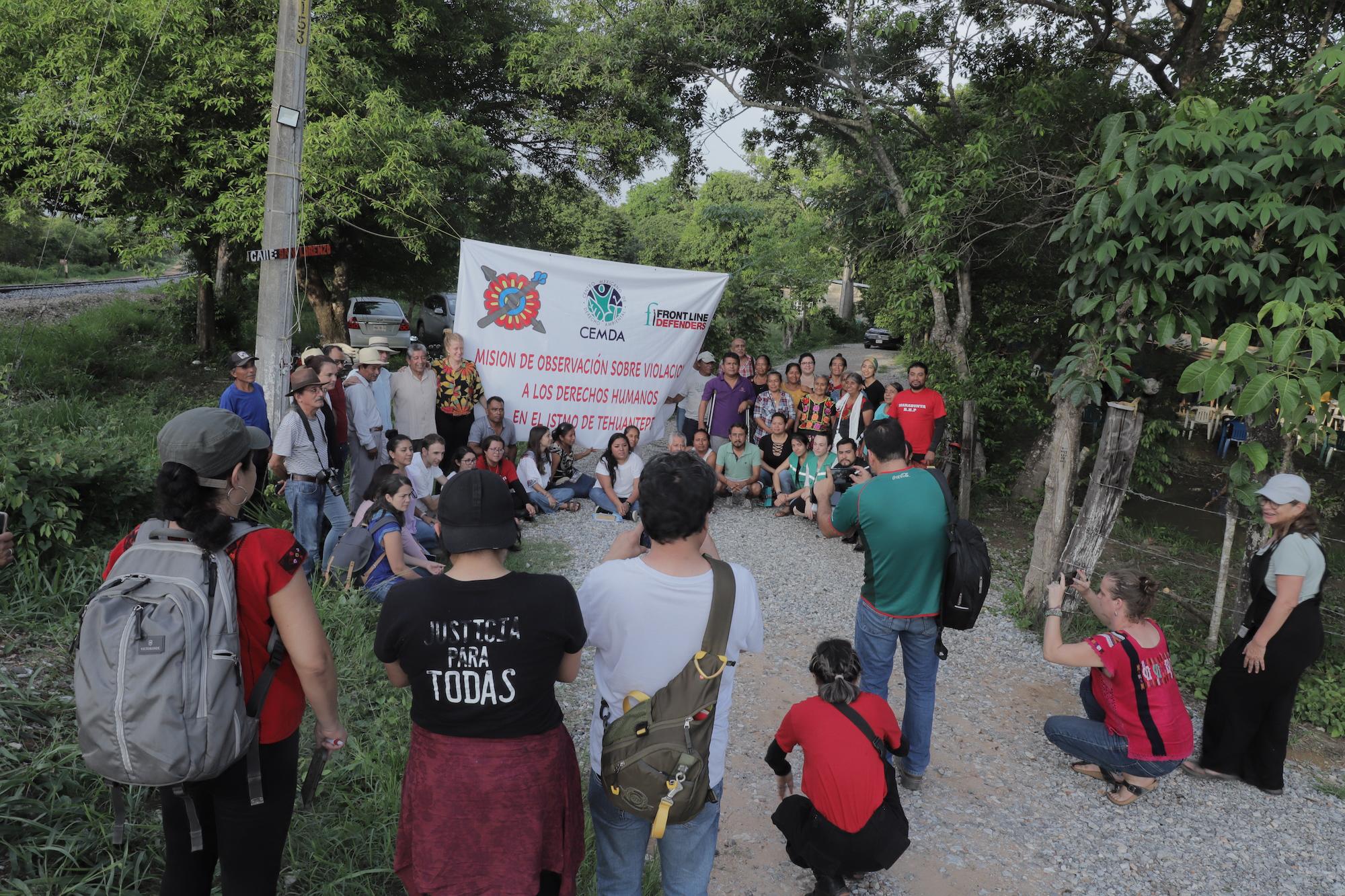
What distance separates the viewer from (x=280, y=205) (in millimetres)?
6270

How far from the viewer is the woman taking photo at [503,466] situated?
762 centimetres

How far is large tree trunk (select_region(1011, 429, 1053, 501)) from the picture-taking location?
33.6 ft

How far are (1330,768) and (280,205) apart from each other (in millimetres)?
7574

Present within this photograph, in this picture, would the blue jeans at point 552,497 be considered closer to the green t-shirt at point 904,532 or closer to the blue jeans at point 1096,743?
the green t-shirt at point 904,532

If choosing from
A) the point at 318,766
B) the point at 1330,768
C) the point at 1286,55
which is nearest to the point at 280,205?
the point at 318,766

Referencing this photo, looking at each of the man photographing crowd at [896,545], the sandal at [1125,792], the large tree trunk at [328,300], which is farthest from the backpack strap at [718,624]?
the large tree trunk at [328,300]

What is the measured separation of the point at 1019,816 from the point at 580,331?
17.9ft

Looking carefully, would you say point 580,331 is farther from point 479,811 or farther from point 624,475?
point 479,811

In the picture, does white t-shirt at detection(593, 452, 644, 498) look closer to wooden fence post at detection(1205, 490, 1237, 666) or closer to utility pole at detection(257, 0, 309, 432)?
utility pole at detection(257, 0, 309, 432)

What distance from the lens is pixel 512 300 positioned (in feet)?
25.4

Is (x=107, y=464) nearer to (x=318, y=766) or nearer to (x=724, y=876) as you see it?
(x=318, y=766)

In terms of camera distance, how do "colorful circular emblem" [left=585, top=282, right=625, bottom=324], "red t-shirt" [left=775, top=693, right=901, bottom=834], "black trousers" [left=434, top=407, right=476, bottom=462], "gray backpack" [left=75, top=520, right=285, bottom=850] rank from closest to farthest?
1. "gray backpack" [left=75, top=520, right=285, bottom=850]
2. "red t-shirt" [left=775, top=693, right=901, bottom=834]
3. "black trousers" [left=434, top=407, right=476, bottom=462]
4. "colorful circular emblem" [left=585, top=282, right=625, bottom=324]

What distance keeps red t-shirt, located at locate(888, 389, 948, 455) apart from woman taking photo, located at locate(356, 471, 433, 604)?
483 centimetres

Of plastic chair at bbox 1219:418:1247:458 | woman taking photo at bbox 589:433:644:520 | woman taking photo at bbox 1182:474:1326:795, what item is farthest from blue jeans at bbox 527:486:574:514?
plastic chair at bbox 1219:418:1247:458
